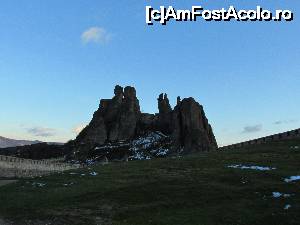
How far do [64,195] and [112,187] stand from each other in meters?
4.84

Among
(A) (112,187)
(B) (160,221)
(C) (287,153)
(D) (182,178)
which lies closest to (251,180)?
(D) (182,178)

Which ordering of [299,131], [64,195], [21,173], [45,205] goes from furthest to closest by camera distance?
[299,131] → [21,173] → [64,195] → [45,205]

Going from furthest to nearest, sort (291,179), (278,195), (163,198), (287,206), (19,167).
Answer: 1. (19,167)
2. (291,179)
3. (163,198)
4. (278,195)
5. (287,206)

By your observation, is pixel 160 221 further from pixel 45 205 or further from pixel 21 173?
pixel 21 173

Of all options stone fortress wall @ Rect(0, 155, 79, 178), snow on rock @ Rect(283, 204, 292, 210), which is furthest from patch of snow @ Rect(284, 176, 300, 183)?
stone fortress wall @ Rect(0, 155, 79, 178)

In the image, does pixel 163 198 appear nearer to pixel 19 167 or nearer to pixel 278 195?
pixel 278 195

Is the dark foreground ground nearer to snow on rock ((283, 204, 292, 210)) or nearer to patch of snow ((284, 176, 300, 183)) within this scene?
snow on rock ((283, 204, 292, 210))

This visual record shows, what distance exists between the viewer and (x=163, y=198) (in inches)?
1483

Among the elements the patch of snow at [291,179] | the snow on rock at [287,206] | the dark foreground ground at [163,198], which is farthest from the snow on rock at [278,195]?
the patch of snow at [291,179]

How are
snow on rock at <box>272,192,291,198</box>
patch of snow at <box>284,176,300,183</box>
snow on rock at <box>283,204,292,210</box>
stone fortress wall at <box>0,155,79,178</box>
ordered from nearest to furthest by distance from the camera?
snow on rock at <box>283,204,292,210</box> → snow on rock at <box>272,192,291,198</box> → patch of snow at <box>284,176,300,183</box> → stone fortress wall at <box>0,155,79,178</box>

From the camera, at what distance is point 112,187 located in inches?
1730

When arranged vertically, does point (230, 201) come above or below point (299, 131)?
below

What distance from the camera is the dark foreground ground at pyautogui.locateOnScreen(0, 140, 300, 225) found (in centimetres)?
3106

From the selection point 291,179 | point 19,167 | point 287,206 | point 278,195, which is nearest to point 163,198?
point 278,195
